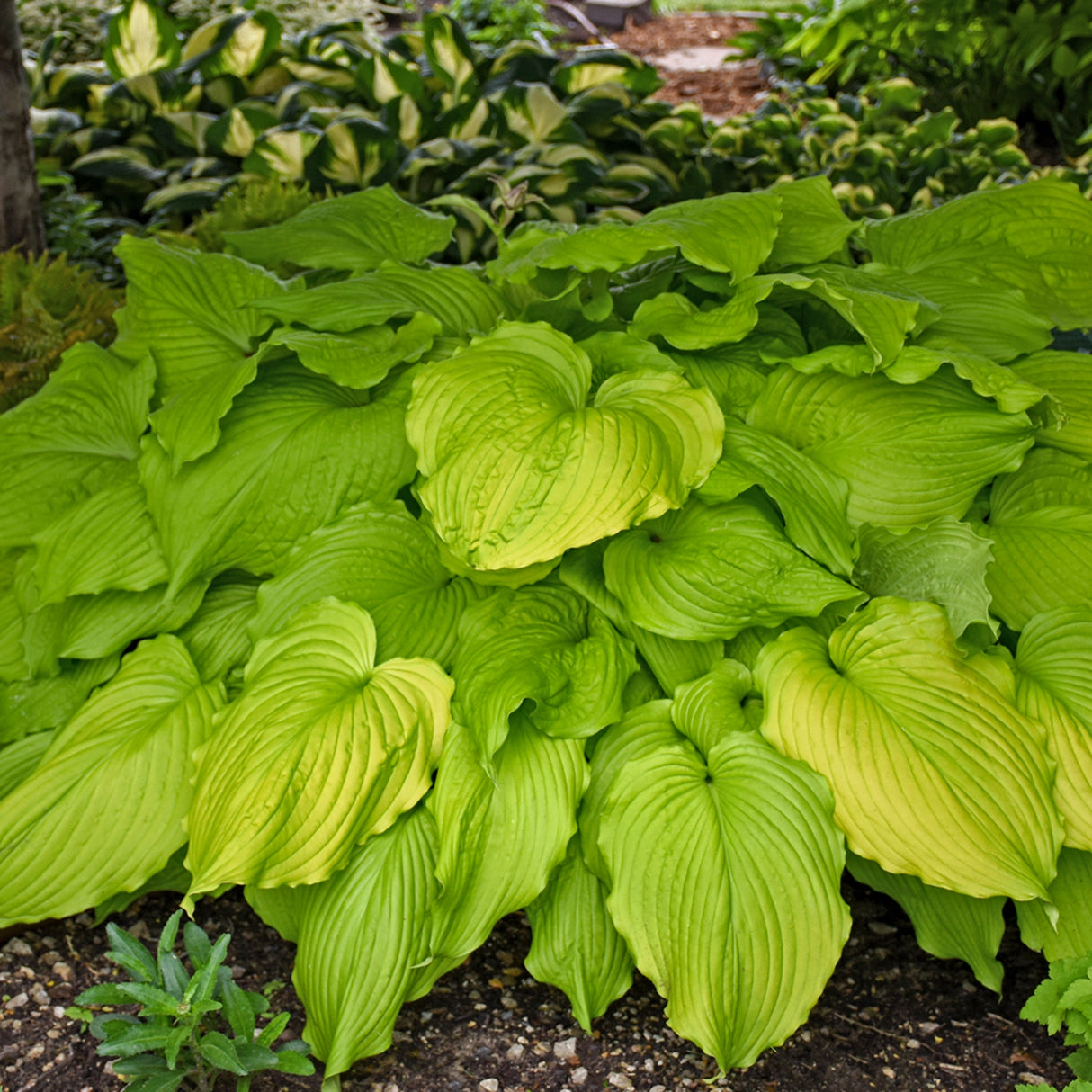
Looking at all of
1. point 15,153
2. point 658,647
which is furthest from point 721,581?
point 15,153

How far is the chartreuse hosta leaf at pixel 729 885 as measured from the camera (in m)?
1.76

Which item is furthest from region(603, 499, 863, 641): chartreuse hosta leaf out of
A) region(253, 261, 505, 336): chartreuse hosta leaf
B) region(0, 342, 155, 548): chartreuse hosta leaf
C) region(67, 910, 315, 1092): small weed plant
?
region(0, 342, 155, 548): chartreuse hosta leaf

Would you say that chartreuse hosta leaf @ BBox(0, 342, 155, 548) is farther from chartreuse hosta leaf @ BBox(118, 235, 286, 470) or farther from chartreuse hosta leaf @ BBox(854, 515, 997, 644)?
chartreuse hosta leaf @ BBox(854, 515, 997, 644)

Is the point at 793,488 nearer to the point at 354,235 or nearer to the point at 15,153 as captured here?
the point at 354,235

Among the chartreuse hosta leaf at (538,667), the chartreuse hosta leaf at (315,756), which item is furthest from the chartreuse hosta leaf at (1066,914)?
the chartreuse hosta leaf at (315,756)

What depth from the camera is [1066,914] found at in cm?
199

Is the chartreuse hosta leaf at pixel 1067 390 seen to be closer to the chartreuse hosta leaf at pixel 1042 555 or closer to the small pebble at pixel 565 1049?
the chartreuse hosta leaf at pixel 1042 555

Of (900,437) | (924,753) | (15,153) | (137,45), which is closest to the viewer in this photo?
(924,753)

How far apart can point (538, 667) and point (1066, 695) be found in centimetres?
95

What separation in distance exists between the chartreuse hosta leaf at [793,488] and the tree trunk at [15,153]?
8.71 feet

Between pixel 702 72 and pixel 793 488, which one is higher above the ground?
pixel 793 488

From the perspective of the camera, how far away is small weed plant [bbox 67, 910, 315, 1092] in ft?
5.67

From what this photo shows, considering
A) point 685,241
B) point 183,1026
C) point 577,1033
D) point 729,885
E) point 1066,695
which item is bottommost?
point 577,1033

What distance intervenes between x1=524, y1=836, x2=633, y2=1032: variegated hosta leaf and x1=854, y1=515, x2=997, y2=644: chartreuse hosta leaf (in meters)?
0.77
